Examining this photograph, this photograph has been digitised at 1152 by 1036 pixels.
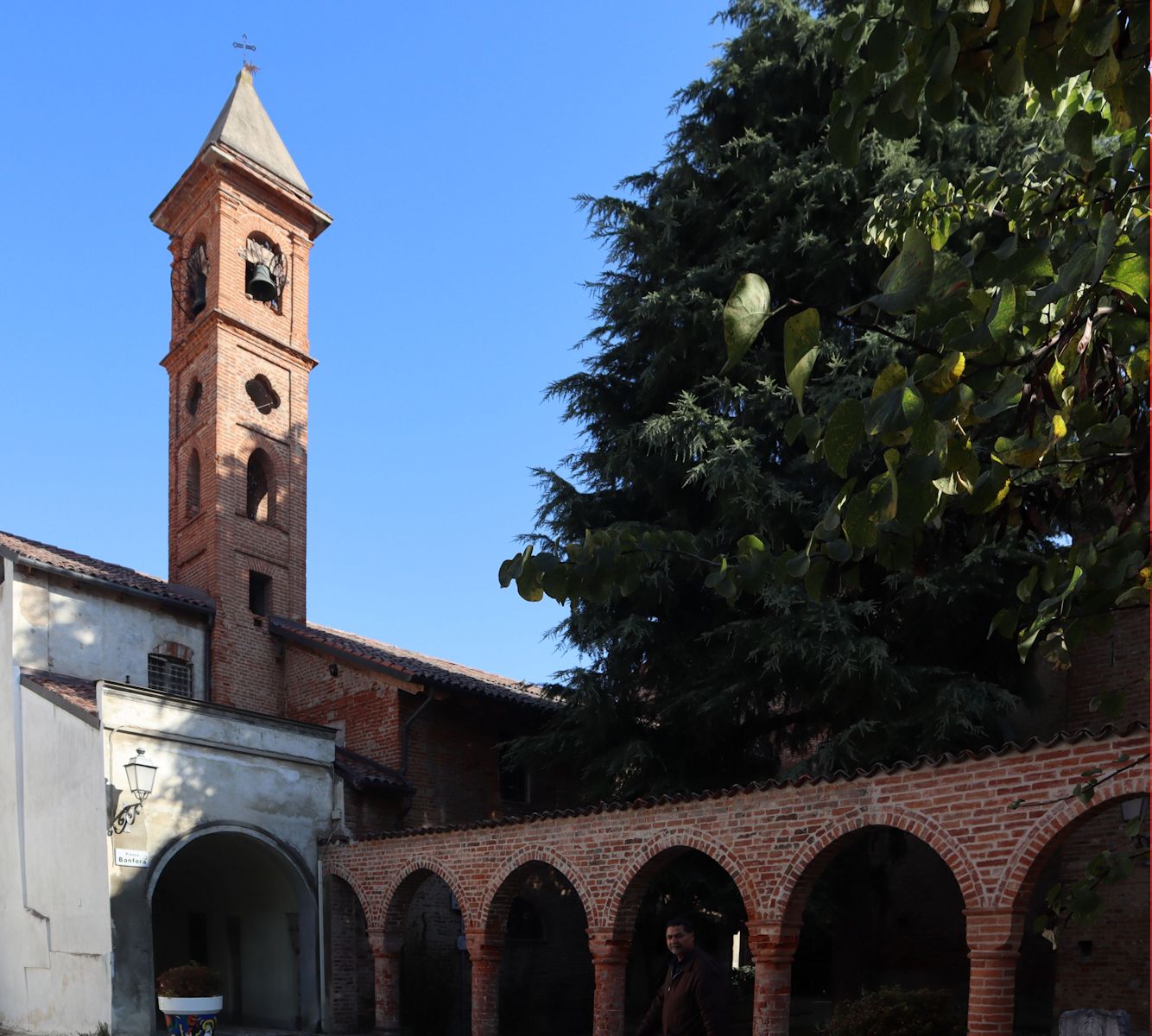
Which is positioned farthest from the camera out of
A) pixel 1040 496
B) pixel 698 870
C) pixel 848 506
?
pixel 698 870

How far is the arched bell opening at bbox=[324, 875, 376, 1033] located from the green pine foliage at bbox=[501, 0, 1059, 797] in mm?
3288

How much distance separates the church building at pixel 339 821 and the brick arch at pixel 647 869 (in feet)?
0.14

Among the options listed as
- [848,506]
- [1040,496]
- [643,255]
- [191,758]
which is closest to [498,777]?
[191,758]

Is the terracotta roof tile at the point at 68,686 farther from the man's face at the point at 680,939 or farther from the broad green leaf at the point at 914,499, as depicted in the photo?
the broad green leaf at the point at 914,499

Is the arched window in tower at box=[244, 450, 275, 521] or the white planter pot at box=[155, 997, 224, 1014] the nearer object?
the white planter pot at box=[155, 997, 224, 1014]

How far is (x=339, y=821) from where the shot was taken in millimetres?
17844

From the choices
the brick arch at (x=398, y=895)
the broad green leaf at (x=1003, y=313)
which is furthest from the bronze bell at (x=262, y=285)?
the broad green leaf at (x=1003, y=313)

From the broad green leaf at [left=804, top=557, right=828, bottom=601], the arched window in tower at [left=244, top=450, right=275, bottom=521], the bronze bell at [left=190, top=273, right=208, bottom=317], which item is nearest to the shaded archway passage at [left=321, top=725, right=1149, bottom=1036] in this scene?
the broad green leaf at [left=804, top=557, right=828, bottom=601]

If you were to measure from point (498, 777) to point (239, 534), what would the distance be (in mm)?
6178

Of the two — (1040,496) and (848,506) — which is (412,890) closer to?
(1040,496)

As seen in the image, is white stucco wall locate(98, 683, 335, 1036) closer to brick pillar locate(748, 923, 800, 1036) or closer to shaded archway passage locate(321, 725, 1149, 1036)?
shaded archway passage locate(321, 725, 1149, 1036)

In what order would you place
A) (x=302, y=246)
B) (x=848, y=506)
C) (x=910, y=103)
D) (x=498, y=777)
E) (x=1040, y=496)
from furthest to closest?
1. (x=302, y=246)
2. (x=498, y=777)
3. (x=1040, y=496)
4. (x=910, y=103)
5. (x=848, y=506)

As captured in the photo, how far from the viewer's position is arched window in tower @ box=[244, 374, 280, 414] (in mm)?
22969

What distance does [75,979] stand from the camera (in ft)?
49.5
